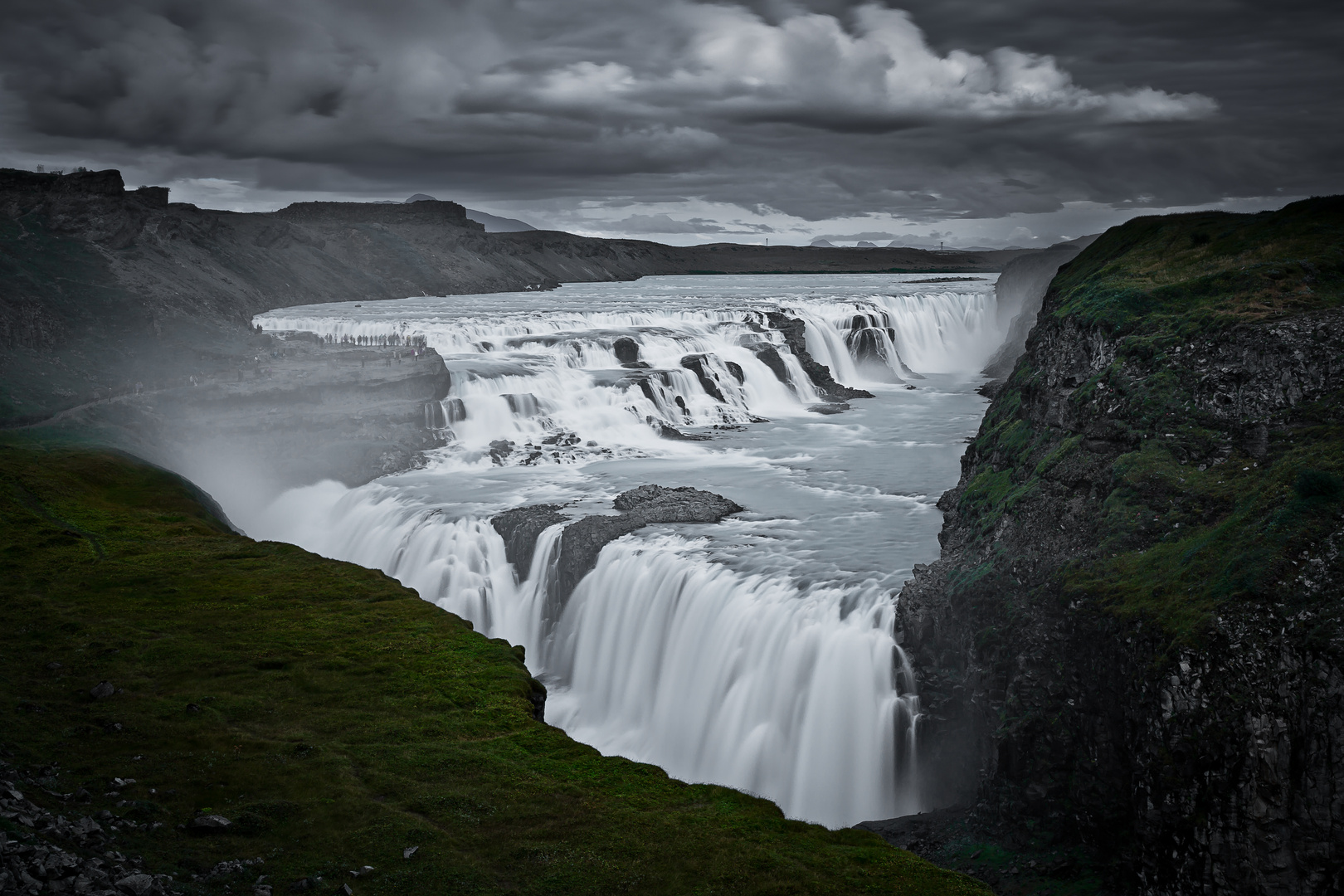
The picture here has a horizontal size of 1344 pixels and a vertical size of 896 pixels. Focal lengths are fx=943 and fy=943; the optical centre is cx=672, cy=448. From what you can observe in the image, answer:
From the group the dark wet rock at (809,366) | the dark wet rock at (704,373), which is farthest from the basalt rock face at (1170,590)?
the dark wet rock at (809,366)

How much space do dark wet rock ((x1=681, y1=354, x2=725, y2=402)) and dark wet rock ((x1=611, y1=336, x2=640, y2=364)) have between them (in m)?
3.88

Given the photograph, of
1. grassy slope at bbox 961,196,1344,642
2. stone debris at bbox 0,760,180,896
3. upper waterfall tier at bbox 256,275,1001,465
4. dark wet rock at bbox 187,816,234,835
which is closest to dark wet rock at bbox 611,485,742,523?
grassy slope at bbox 961,196,1344,642

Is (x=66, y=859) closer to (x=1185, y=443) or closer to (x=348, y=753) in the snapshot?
(x=348, y=753)

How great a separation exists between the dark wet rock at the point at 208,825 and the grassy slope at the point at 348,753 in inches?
5.9

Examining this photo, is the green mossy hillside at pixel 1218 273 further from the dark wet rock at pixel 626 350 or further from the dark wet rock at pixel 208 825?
the dark wet rock at pixel 626 350

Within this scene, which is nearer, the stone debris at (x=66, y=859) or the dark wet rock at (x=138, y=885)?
the stone debris at (x=66, y=859)

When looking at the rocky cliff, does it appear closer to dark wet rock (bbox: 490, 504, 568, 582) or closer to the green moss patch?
dark wet rock (bbox: 490, 504, 568, 582)

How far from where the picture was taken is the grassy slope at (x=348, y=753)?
1077 cm

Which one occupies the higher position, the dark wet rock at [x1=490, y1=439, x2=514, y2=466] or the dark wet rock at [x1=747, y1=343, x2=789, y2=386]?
the dark wet rock at [x1=747, y1=343, x2=789, y2=386]

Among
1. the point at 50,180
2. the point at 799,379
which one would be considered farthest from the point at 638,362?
the point at 50,180

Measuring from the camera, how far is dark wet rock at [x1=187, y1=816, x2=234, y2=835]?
35.3ft

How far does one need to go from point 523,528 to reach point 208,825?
1765cm

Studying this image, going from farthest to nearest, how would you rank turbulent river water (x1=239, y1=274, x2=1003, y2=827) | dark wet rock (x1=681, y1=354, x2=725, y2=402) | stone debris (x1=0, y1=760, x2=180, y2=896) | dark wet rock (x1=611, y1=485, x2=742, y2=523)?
dark wet rock (x1=681, y1=354, x2=725, y2=402) < dark wet rock (x1=611, y1=485, x2=742, y2=523) < turbulent river water (x1=239, y1=274, x2=1003, y2=827) < stone debris (x1=0, y1=760, x2=180, y2=896)

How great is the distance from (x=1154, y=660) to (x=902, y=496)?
59.2ft
